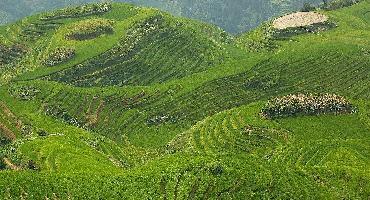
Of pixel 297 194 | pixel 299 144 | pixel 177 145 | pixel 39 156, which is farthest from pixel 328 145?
pixel 39 156

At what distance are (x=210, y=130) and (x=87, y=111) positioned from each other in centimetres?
3902

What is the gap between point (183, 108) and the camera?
452ft

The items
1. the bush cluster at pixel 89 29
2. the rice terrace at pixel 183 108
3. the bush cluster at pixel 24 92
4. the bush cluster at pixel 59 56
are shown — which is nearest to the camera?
the rice terrace at pixel 183 108

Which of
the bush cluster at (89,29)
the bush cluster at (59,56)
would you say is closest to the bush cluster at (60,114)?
the bush cluster at (59,56)

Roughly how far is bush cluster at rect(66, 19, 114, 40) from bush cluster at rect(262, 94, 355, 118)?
77.7 metres

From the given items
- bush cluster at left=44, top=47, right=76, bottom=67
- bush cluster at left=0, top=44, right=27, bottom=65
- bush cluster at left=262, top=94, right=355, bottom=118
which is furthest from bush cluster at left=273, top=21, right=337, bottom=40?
bush cluster at left=0, top=44, right=27, bottom=65

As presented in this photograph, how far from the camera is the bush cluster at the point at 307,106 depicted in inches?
4621

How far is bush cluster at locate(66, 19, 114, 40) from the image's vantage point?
17275cm

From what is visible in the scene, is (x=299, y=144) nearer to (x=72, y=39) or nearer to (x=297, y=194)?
(x=297, y=194)

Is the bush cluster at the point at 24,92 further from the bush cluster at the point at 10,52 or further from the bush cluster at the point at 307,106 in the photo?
the bush cluster at the point at 307,106

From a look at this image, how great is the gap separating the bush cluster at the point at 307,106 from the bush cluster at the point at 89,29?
7773cm

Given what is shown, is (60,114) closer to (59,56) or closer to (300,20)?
(59,56)

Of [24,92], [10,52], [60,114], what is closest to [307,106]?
[60,114]

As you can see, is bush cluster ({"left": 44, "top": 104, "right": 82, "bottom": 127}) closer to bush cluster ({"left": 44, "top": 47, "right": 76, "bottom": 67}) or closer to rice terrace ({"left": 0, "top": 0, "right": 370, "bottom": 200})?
rice terrace ({"left": 0, "top": 0, "right": 370, "bottom": 200})
